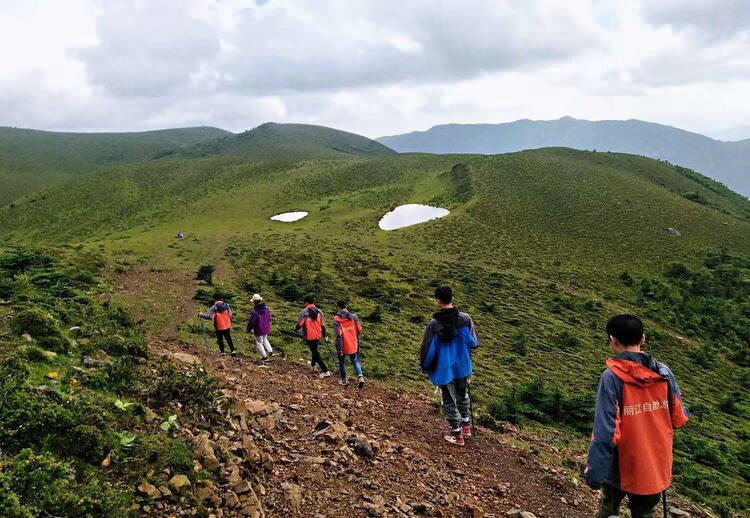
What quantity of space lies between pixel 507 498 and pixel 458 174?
66205 mm

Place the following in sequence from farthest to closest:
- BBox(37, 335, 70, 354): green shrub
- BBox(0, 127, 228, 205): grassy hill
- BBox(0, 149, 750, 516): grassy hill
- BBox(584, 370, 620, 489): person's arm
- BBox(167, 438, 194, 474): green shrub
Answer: BBox(0, 127, 228, 205): grassy hill < BBox(0, 149, 750, 516): grassy hill < BBox(37, 335, 70, 354): green shrub < BBox(167, 438, 194, 474): green shrub < BBox(584, 370, 620, 489): person's arm

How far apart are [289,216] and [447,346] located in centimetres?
5338

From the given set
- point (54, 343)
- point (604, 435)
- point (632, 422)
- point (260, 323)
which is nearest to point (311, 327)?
point (260, 323)

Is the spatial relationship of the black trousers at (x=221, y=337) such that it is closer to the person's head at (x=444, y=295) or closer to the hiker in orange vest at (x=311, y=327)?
the hiker in orange vest at (x=311, y=327)

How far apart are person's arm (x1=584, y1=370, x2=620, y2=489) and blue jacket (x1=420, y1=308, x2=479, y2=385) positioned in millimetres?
3544

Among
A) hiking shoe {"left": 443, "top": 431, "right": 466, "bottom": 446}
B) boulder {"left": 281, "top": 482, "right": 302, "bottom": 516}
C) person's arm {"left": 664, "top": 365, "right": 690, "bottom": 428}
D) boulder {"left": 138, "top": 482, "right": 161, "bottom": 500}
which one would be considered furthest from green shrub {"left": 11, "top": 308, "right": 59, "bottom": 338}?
person's arm {"left": 664, "top": 365, "right": 690, "bottom": 428}

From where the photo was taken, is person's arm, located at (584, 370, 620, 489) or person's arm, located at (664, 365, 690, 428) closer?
person's arm, located at (584, 370, 620, 489)

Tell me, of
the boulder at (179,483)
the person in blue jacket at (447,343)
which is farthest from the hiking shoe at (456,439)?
the boulder at (179,483)

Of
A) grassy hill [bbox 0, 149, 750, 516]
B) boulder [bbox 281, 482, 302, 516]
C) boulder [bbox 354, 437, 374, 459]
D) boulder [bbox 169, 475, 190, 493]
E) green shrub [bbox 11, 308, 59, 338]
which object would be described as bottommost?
grassy hill [bbox 0, 149, 750, 516]

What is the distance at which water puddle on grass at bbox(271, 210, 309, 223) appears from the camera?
2295 inches

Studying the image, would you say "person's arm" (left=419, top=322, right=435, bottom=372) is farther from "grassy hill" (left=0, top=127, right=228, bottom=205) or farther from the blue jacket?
"grassy hill" (left=0, top=127, right=228, bottom=205)

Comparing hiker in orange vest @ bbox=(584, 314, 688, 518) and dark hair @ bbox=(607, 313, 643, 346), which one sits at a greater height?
dark hair @ bbox=(607, 313, 643, 346)

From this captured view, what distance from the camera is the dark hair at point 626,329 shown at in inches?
183

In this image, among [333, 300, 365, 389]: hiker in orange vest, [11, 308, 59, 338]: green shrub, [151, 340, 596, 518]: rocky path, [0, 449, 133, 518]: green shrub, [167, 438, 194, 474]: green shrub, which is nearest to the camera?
[0, 449, 133, 518]: green shrub
